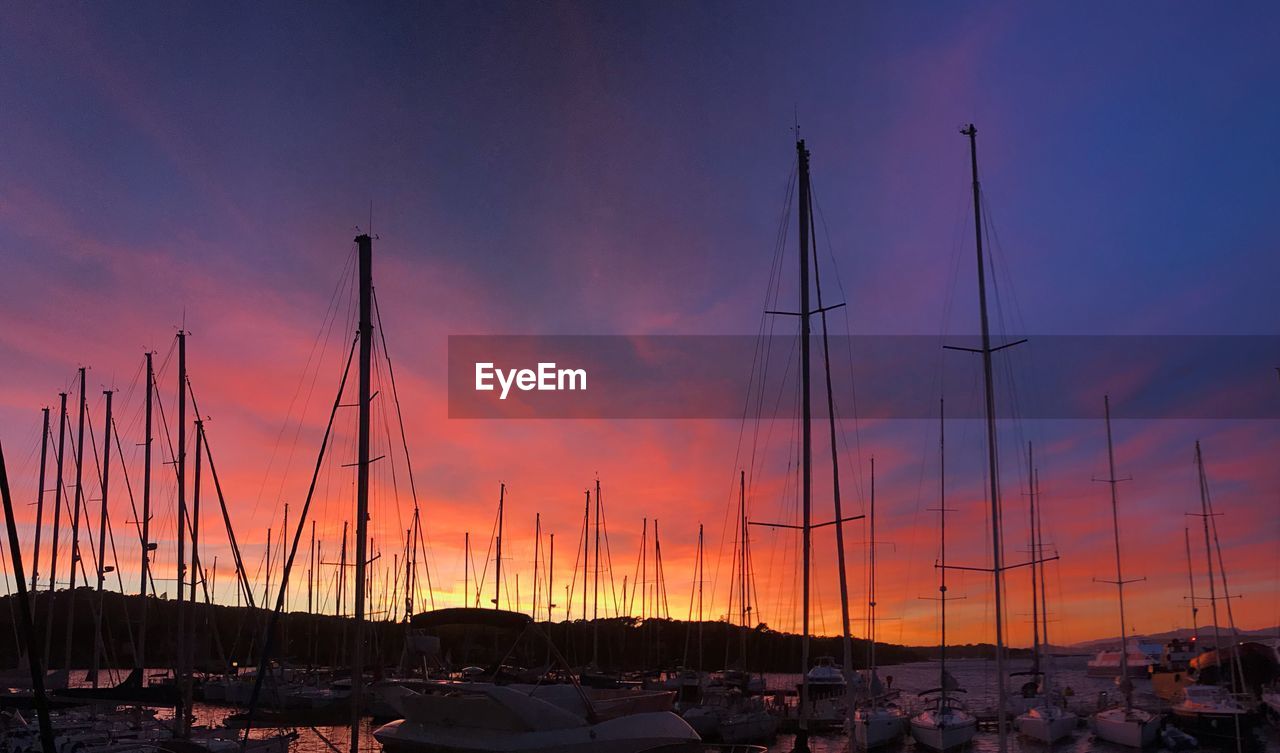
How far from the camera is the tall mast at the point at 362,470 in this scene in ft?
70.9

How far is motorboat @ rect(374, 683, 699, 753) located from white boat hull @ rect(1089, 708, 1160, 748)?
130ft

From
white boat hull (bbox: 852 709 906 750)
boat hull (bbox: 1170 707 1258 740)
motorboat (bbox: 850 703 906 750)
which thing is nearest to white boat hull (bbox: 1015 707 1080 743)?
boat hull (bbox: 1170 707 1258 740)

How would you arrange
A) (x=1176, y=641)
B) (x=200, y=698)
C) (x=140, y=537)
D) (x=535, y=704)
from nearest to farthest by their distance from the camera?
(x=535, y=704)
(x=140, y=537)
(x=200, y=698)
(x=1176, y=641)

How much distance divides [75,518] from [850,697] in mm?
35579

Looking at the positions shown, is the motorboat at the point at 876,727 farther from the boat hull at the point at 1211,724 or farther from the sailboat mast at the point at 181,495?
the sailboat mast at the point at 181,495

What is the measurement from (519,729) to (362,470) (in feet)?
23.0

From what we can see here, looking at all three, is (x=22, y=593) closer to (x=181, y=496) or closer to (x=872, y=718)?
(x=181, y=496)

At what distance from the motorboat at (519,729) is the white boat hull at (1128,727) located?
130 ft

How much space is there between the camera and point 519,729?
19.8m

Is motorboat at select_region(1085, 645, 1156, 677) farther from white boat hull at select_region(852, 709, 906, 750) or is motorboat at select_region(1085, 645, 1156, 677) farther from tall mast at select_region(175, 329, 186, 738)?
tall mast at select_region(175, 329, 186, 738)

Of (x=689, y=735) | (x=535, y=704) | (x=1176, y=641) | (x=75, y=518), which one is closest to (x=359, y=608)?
(x=535, y=704)

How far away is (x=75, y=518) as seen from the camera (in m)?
45.1

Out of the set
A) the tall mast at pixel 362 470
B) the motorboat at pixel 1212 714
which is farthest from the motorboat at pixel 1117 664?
the tall mast at pixel 362 470

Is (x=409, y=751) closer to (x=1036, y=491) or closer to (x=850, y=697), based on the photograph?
(x=850, y=697)
